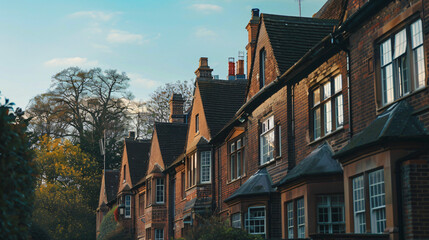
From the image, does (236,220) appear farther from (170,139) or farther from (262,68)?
(170,139)

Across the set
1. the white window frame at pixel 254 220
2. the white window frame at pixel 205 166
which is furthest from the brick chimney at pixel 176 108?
the white window frame at pixel 254 220

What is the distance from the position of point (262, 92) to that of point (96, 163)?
4317cm

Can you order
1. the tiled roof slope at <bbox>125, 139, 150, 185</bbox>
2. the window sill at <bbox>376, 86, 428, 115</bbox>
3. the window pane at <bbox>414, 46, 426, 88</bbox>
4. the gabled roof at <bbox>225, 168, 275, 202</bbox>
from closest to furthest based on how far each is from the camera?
1. the window sill at <bbox>376, 86, 428, 115</bbox>
2. the window pane at <bbox>414, 46, 426, 88</bbox>
3. the gabled roof at <bbox>225, 168, 275, 202</bbox>
4. the tiled roof slope at <bbox>125, 139, 150, 185</bbox>

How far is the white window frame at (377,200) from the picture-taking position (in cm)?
1473

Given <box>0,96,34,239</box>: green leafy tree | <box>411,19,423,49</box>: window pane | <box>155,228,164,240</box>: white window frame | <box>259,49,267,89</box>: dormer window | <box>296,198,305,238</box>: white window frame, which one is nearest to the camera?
<box>0,96,34,239</box>: green leafy tree

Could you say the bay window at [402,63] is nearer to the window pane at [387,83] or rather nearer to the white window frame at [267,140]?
the window pane at [387,83]

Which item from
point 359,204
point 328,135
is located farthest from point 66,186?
point 359,204

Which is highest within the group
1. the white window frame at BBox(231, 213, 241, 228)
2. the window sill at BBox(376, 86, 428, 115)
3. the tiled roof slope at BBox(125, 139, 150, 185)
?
Answer: the tiled roof slope at BBox(125, 139, 150, 185)

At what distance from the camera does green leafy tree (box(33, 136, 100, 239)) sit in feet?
197

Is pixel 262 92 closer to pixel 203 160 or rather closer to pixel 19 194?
pixel 203 160

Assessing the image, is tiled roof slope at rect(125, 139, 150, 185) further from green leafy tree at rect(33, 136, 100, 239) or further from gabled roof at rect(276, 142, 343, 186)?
gabled roof at rect(276, 142, 343, 186)

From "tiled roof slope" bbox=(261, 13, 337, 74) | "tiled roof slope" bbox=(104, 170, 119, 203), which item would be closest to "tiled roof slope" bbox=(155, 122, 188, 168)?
"tiled roof slope" bbox=(104, 170, 119, 203)

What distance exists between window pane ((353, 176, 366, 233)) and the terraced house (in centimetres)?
3

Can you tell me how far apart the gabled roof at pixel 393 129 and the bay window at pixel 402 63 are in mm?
496
